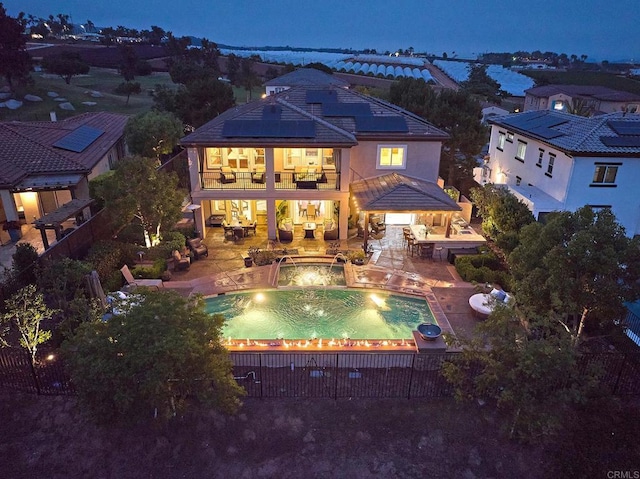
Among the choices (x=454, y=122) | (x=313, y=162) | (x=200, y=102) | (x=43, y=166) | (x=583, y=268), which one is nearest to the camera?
(x=583, y=268)

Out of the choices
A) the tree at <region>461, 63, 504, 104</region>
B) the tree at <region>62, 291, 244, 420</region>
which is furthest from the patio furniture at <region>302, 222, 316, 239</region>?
the tree at <region>461, 63, 504, 104</region>

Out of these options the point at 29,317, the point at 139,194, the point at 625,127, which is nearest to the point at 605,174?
the point at 625,127

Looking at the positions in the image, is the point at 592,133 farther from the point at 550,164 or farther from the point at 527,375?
the point at 527,375

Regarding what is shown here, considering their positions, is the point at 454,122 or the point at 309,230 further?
the point at 454,122

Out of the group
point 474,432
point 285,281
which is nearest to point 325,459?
point 474,432

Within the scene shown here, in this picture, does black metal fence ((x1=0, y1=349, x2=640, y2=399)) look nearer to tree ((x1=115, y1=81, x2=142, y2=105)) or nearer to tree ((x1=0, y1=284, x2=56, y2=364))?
tree ((x1=0, y1=284, x2=56, y2=364))

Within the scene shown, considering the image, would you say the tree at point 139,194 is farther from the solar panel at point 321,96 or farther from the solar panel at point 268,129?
the solar panel at point 321,96

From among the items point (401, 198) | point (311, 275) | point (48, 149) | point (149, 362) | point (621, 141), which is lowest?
point (311, 275)
